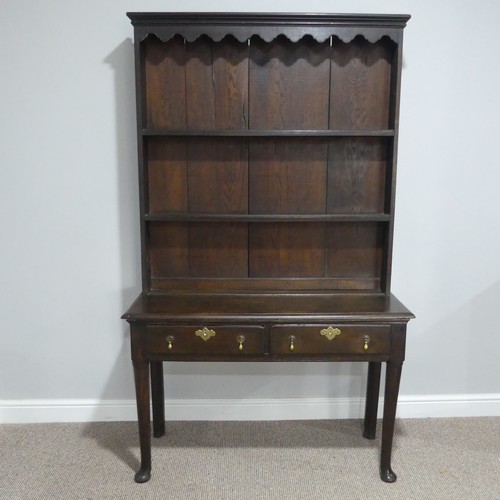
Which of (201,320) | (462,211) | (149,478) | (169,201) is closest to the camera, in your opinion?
(201,320)

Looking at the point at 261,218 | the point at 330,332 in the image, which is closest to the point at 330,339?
the point at 330,332

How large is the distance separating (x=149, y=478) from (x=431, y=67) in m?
2.14

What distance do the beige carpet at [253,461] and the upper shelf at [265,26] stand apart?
175 cm

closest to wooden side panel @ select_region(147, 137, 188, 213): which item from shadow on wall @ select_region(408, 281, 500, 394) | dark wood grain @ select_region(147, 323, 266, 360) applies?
dark wood grain @ select_region(147, 323, 266, 360)

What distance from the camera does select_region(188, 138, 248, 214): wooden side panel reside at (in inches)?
79.4

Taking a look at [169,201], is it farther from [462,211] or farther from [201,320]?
[462,211]

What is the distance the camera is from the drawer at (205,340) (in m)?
1.77

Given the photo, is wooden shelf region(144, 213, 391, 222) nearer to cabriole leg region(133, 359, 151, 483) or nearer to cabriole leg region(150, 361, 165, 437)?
cabriole leg region(133, 359, 151, 483)

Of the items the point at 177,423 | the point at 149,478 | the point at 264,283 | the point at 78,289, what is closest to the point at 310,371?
the point at 264,283

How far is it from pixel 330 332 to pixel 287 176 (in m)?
0.71

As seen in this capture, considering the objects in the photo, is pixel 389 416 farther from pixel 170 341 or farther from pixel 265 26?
pixel 265 26

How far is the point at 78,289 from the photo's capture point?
2.21 m

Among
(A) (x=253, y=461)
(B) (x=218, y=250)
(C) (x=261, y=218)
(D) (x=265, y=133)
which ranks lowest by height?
(A) (x=253, y=461)

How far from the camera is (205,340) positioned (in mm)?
1773
